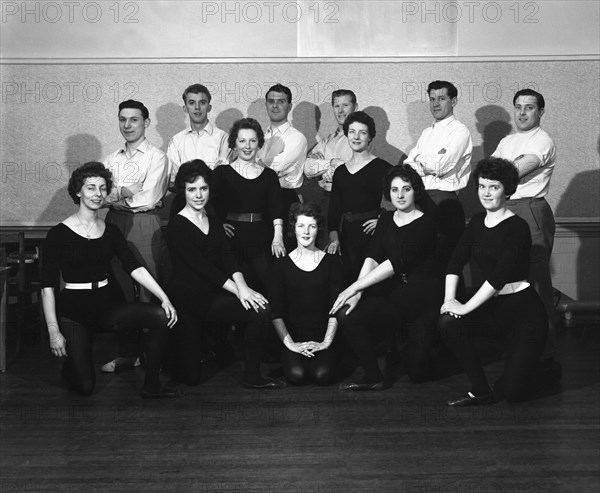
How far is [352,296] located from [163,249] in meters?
1.26

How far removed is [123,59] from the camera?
581 cm

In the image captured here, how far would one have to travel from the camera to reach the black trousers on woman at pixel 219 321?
4.05m

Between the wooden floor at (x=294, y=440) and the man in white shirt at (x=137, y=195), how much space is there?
0.67 meters

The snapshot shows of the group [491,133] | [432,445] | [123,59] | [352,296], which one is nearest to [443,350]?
[352,296]

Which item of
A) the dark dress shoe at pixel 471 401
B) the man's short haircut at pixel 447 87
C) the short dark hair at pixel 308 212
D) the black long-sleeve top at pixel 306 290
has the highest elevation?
the man's short haircut at pixel 447 87

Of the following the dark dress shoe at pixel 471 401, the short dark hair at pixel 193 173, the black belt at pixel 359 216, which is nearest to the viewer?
the dark dress shoe at pixel 471 401

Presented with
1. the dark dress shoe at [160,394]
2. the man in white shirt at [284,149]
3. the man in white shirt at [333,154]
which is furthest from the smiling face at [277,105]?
the dark dress shoe at [160,394]

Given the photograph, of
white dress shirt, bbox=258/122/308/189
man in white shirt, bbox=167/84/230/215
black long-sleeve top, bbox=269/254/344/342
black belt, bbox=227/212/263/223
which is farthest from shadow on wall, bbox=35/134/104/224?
black long-sleeve top, bbox=269/254/344/342

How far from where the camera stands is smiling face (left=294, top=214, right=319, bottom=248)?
4.05 m

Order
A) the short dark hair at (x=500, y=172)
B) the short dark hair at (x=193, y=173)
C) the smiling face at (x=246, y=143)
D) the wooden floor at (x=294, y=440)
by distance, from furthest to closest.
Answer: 1. the smiling face at (x=246, y=143)
2. the short dark hair at (x=193, y=173)
3. the short dark hair at (x=500, y=172)
4. the wooden floor at (x=294, y=440)

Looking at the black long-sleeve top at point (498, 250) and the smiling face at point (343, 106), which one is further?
the smiling face at point (343, 106)

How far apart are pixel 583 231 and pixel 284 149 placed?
2.35 m

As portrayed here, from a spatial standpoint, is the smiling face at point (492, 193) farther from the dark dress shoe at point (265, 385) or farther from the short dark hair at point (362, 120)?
the dark dress shoe at point (265, 385)

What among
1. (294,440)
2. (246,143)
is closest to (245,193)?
(246,143)
